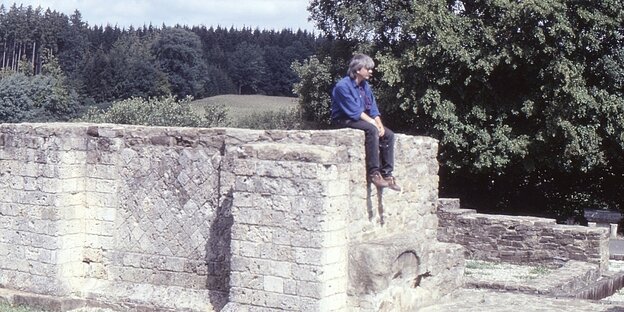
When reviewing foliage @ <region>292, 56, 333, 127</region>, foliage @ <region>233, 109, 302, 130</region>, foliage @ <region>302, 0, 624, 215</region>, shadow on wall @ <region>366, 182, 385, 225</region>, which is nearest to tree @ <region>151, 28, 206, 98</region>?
foliage @ <region>233, 109, 302, 130</region>

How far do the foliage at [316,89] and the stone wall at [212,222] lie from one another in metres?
21.7

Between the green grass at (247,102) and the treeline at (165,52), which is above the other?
the treeline at (165,52)

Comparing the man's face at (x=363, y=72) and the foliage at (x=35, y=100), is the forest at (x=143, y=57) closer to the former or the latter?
the foliage at (x=35, y=100)

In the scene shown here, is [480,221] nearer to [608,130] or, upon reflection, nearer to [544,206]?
[608,130]

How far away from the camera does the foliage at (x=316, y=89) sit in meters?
32.6

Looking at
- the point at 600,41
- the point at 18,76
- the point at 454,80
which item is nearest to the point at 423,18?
the point at 454,80

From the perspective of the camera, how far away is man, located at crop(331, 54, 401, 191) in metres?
9.43

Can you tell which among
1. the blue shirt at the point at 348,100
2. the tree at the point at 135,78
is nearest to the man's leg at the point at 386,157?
the blue shirt at the point at 348,100

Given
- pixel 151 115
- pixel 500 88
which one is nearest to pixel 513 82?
pixel 500 88

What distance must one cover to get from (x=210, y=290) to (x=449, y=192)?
2293 cm

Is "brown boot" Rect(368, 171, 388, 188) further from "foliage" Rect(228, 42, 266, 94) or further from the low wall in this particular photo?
→ "foliage" Rect(228, 42, 266, 94)

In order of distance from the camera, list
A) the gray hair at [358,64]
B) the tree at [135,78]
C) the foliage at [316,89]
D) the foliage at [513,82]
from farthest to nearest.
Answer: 1. the tree at [135,78]
2. the foliage at [316,89]
3. the foliage at [513,82]
4. the gray hair at [358,64]

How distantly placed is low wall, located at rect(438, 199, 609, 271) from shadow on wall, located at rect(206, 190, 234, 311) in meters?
9.54

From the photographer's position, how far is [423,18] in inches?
1107
